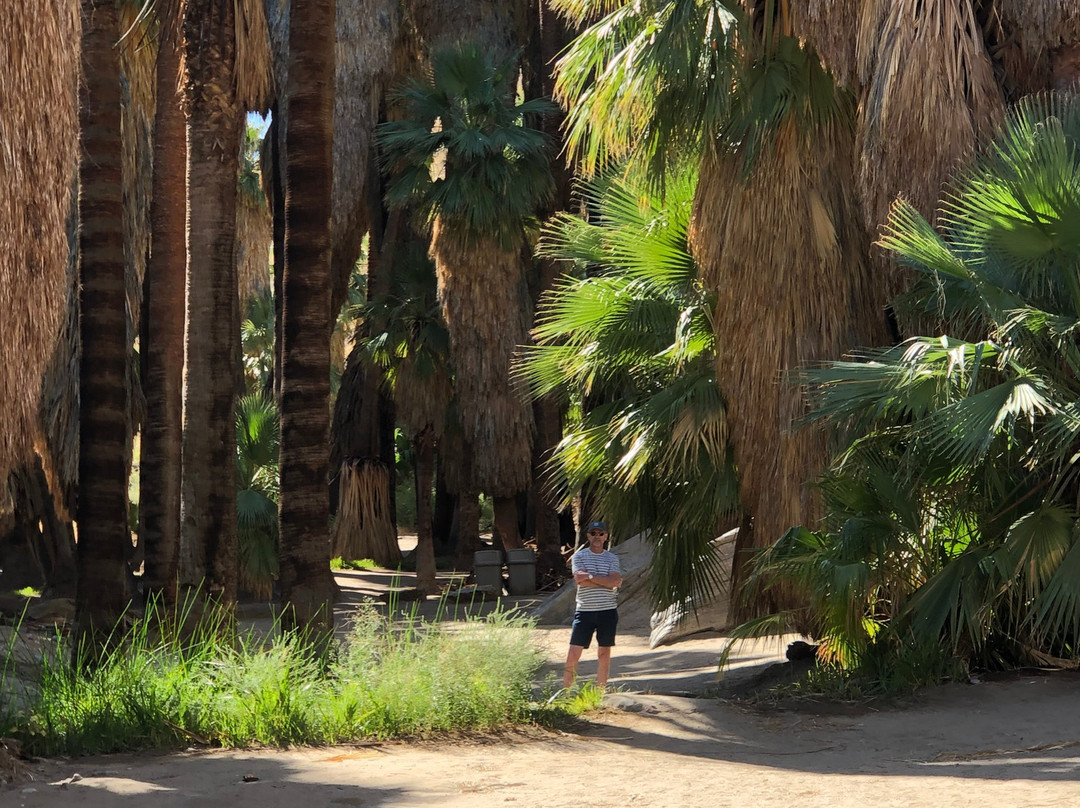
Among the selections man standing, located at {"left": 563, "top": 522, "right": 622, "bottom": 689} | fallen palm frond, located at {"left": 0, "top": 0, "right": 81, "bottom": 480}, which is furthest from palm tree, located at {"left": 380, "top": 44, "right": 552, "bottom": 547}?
fallen palm frond, located at {"left": 0, "top": 0, "right": 81, "bottom": 480}

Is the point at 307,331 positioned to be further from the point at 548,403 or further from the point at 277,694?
the point at 548,403

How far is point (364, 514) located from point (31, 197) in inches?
772

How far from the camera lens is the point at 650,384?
11.3m

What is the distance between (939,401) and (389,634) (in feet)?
12.8

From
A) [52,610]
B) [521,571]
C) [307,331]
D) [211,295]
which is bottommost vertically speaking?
[521,571]

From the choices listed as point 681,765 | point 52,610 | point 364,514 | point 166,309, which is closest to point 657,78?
point 681,765

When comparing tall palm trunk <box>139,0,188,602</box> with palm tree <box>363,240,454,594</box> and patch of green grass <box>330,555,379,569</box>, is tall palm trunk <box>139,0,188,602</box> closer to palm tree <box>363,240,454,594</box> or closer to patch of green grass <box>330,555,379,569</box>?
palm tree <box>363,240,454,594</box>

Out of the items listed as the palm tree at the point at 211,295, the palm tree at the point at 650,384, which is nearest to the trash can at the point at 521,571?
the palm tree at the point at 650,384

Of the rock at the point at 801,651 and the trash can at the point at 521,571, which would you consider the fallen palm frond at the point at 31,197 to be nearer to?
the rock at the point at 801,651

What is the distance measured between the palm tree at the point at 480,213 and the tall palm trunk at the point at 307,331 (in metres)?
11.9

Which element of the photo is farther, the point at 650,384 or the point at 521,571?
the point at 521,571

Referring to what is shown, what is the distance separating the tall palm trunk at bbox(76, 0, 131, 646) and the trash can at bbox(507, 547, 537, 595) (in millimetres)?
12534

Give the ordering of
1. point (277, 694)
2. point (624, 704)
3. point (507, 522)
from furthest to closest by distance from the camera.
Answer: point (507, 522) → point (624, 704) → point (277, 694)

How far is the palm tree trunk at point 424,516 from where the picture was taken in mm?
21734
